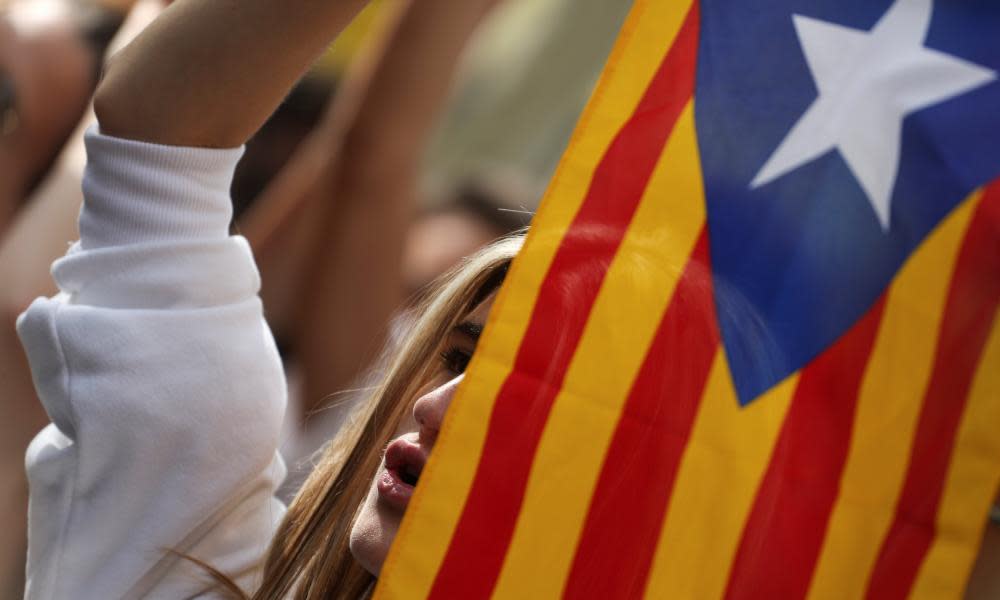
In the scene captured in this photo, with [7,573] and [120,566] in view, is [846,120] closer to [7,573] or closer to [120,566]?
[120,566]

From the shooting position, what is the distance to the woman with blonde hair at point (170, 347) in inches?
41.8

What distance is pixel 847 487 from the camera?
961mm

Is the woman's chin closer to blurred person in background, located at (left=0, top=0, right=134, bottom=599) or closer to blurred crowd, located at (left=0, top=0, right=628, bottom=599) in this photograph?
blurred crowd, located at (left=0, top=0, right=628, bottom=599)

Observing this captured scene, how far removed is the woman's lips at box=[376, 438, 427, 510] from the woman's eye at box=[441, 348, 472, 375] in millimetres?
123

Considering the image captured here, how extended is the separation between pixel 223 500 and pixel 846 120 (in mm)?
673

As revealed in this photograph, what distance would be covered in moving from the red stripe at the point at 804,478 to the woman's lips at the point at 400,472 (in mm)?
332

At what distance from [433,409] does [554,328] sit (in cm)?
19

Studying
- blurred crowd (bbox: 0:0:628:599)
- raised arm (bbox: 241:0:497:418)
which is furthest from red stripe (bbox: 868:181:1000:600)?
raised arm (bbox: 241:0:497:418)

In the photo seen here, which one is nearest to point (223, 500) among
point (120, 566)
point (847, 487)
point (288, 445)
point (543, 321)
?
point (120, 566)

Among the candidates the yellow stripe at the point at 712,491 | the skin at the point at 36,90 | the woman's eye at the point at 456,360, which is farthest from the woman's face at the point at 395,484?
the skin at the point at 36,90

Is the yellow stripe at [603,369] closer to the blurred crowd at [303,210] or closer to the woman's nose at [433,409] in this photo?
the woman's nose at [433,409]

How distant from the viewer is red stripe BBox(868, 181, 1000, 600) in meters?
0.95

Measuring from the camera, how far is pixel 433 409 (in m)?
1.15

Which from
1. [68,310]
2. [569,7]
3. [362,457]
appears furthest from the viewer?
[569,7]
